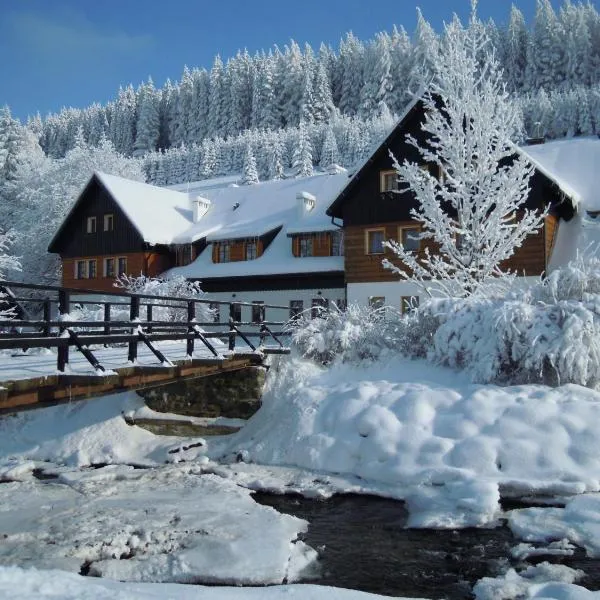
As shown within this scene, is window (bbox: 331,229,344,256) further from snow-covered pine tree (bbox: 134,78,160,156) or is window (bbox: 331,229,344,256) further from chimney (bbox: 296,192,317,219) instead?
snow-covered pine tree (bbox: 134,78,160,156)

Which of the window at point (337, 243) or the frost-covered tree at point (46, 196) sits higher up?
the frost-covered tree at point (46, 196)

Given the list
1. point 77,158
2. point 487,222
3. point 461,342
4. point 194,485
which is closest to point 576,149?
point 487,222

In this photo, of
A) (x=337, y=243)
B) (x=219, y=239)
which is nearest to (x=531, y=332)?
(x=337, y=243)

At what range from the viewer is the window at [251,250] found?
3048 centimetres

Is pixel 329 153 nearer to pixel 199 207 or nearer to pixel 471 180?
pixel 199 207

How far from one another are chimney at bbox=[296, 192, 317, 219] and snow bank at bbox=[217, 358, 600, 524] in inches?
682

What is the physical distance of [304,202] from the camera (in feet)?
99.4

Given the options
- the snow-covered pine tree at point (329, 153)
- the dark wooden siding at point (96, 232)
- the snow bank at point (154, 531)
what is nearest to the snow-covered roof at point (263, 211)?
the dark wooden siding at point (96, 232)

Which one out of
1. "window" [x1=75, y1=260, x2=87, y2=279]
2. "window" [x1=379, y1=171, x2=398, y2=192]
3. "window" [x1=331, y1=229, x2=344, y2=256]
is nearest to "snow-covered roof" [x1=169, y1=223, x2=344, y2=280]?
"window" [x1=331, y1=229, x2=344, y2=256]

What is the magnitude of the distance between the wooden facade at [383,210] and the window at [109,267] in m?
14.0

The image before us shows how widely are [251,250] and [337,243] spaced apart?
4.92 metres

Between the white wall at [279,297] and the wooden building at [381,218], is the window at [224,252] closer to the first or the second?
the white wall at [279,297]

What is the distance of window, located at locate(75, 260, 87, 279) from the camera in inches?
1378

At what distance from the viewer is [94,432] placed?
565 inches
